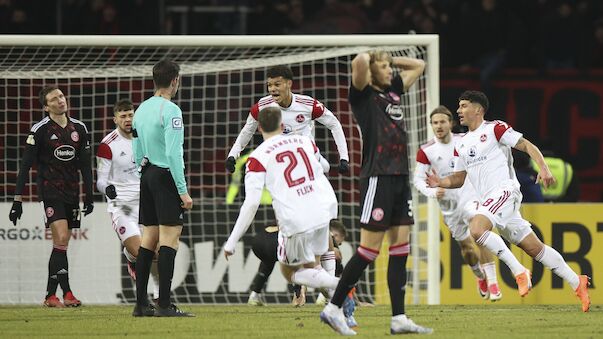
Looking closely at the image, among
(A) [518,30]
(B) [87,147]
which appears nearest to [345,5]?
(A) [518,30]

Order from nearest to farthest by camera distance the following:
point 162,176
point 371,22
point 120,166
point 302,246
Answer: point 302,246 < point 162,176 < point 120,166 < point 371,22

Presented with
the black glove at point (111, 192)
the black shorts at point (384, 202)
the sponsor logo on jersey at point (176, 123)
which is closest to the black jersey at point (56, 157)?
the black glove at point (111, 192)

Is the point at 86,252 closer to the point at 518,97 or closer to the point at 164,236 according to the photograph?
the point at 164,236

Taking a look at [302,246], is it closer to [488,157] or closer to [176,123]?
[176,123]

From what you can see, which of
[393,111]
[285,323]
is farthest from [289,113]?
[393,111]

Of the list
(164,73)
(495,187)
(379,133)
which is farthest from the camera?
(495,187)

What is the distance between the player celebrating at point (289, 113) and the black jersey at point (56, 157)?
158 centimetres

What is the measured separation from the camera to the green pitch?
31.7 ft

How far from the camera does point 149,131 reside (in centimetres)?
1073

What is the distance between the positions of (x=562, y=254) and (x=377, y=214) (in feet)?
19.9

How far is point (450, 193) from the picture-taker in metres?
14.0

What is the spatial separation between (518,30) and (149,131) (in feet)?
31.2

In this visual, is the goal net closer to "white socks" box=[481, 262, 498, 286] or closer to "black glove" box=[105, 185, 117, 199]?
"white socks" box=[481, 262, 498, 286]

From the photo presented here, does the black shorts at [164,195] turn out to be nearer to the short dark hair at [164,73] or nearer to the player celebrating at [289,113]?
the short dark hair at [164,73]
